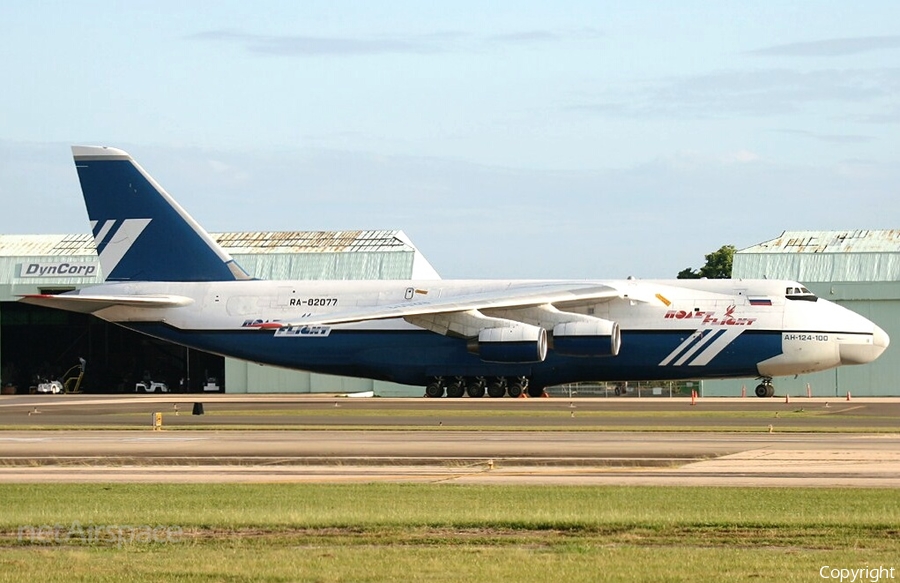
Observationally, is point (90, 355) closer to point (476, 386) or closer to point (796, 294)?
point (476, 386)

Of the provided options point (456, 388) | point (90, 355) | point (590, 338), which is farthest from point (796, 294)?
point (90, 355)

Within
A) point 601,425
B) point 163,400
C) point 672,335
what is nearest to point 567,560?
point 601,425

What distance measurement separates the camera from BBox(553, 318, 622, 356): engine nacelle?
43812mm

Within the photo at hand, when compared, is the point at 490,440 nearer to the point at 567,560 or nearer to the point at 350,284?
the point at 567,560

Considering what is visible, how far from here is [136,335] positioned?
71500 mm

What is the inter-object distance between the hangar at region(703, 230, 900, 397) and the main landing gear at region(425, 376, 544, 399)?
40.5ft

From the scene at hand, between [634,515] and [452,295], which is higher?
[452,295]

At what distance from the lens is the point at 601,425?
102ft

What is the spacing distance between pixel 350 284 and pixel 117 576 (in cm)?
3728

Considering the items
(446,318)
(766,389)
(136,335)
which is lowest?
(766,389)

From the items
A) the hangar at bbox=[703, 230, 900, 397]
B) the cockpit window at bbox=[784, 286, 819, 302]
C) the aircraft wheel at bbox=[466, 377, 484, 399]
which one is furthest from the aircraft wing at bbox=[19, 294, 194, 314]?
the hangar at bbox=[703, 230, 900, 397]

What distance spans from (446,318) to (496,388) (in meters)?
3.45

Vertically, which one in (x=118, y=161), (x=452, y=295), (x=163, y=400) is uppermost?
(x=118, y=161)

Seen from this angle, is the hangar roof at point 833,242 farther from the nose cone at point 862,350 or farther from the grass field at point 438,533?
the grass field at point 438,533
